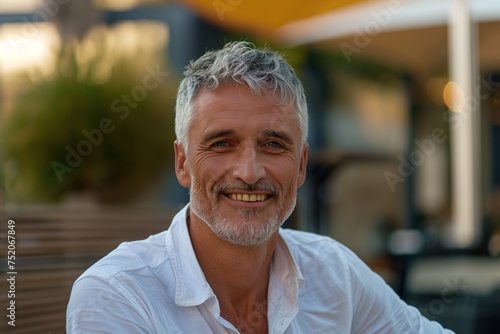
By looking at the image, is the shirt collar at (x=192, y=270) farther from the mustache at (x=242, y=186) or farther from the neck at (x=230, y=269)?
the mustache at (x=242, y=186)

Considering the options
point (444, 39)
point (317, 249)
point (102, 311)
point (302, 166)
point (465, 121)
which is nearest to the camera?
point (102, 311)

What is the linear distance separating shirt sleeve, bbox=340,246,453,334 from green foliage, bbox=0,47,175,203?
290 cm

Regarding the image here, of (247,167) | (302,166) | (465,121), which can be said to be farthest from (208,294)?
(465,121)

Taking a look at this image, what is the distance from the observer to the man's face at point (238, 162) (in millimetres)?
1826

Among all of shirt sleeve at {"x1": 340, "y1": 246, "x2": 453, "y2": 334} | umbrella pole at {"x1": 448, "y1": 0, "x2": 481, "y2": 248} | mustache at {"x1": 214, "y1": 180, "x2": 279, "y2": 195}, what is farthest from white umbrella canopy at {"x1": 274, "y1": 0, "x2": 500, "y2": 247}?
mustache at {"x1": 214, "y1": 180, "x2": 279, "y2": 195}

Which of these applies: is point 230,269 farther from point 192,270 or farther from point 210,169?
point 210,169

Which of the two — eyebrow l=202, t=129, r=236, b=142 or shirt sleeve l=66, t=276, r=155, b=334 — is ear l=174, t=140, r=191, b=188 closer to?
eyebrow l=202, t=129, r=236, b=142

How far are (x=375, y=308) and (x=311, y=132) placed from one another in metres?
4.90

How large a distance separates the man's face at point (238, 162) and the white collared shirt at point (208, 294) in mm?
→ 124

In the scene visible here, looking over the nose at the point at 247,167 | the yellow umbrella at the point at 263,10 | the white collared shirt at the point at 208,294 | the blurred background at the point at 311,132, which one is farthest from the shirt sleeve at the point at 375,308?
the yellow umbrella at the point at 263,10

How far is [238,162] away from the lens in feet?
6.01

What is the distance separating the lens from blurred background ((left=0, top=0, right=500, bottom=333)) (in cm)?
346

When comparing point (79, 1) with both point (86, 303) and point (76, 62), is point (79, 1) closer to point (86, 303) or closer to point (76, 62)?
point (76, 62)

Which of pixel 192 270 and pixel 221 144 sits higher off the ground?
pixel 221 144
